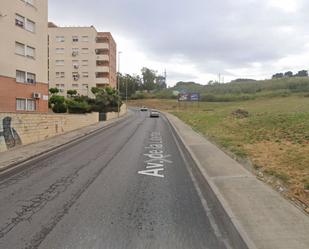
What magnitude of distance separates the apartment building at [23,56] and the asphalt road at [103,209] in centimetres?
2399

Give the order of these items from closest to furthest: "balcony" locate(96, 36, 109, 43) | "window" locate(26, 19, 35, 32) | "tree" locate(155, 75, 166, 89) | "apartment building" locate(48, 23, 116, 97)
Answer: "window" locate(26, 19, 35, 32), "apartment building" locate(48, 23, 116, 97), "balcony" locate(96, 36, 109, 43), "tree" locate(155, 75, 166, 89)

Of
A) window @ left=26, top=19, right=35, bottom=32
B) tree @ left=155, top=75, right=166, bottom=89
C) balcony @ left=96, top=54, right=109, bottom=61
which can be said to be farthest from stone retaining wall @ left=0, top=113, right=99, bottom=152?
Answer: tree @ left=155, top=75, right=166, bottom=89

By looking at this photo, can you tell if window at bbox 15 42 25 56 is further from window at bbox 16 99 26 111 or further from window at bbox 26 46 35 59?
window at bbox 16 99 26 111

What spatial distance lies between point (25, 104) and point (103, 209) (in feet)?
106

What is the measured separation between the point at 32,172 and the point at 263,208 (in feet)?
24.2

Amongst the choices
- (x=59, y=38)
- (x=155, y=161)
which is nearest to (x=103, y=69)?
(x=59, y=38)

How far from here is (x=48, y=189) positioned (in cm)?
902

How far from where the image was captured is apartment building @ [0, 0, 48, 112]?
33.7 metres

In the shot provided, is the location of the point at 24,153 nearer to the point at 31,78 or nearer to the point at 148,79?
the point at 31,78

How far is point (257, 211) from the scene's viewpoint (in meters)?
6.63

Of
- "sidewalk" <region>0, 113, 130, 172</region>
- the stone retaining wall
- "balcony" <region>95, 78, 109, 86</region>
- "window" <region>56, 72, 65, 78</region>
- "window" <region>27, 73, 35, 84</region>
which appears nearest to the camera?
"sidewalk" <region>0, 113, 130, 172</region>

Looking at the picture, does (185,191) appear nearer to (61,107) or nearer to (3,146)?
(3,146)

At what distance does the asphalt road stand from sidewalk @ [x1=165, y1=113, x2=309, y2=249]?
0.49 meters

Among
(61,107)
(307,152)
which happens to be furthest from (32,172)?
(61,107)
